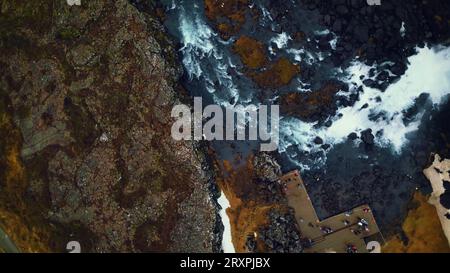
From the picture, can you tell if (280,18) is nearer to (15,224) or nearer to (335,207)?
(335,207)

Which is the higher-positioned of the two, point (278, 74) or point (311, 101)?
point (278, 74)

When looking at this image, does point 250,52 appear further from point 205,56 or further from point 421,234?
point 421,234

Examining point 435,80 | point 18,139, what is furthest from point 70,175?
point 435,80

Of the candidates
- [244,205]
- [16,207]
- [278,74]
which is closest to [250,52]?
[278,74]

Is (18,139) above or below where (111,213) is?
above

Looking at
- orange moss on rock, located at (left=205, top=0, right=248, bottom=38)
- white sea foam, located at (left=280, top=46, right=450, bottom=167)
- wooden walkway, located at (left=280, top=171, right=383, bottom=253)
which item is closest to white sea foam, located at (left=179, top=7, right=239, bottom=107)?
orange moss on rock, located at (left=205, top=0, right=248, bottom=38)
